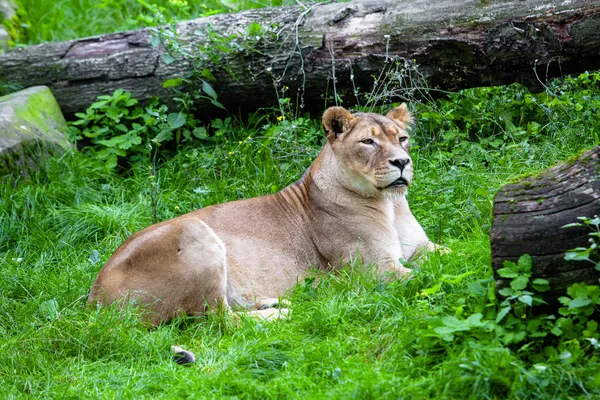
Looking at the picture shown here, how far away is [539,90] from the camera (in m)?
7.69

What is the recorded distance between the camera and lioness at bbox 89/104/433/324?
224 inches

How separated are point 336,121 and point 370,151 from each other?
39cm

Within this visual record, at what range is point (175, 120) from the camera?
8375mm

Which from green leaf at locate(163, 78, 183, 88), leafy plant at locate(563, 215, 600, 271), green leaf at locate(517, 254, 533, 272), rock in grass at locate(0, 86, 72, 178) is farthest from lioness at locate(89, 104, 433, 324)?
rock in grass at locate(0, 86, 72, 178)

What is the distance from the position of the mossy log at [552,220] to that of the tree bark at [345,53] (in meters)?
3.12

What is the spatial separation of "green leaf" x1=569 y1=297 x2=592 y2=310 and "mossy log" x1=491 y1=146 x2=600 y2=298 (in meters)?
Result: 0.14

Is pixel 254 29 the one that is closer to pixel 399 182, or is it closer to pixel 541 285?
pixel 399 182

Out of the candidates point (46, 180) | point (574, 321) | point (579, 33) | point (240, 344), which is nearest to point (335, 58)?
point (579, 33)

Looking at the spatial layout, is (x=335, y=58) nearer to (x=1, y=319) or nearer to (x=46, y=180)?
(x=46, y=180)

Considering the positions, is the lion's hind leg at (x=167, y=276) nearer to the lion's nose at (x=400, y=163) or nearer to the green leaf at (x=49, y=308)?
the green leaf at (x=49, y=308)

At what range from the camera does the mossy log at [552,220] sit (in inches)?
166

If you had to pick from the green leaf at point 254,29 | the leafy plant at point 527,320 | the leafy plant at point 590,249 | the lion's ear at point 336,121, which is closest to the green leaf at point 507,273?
the leafy plant at point 527,320

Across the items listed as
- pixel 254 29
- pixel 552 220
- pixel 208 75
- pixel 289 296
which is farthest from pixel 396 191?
pixel 208 75

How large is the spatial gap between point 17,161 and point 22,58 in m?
1.60
